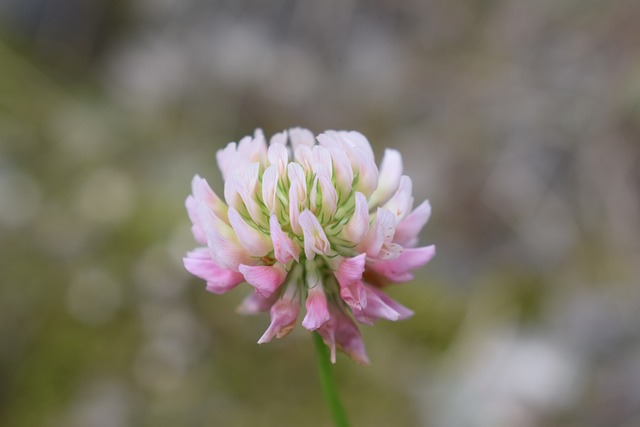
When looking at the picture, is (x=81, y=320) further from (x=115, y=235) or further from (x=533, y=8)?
(x=533, y=8)

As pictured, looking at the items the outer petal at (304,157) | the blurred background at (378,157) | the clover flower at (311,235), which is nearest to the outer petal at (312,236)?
the clover flower at (311,235)

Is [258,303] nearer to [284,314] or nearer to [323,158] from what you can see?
[284,314]

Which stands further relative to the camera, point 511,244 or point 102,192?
point 102,192

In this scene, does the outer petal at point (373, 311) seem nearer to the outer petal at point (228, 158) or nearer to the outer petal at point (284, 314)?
the outer petal at point (284, 314)

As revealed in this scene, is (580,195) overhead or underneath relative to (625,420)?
overhead

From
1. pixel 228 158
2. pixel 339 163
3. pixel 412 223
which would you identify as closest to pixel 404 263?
pixel 412 223

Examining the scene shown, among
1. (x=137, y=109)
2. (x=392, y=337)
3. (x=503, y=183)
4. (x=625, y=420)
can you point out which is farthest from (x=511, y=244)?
(x=137, y=109)
